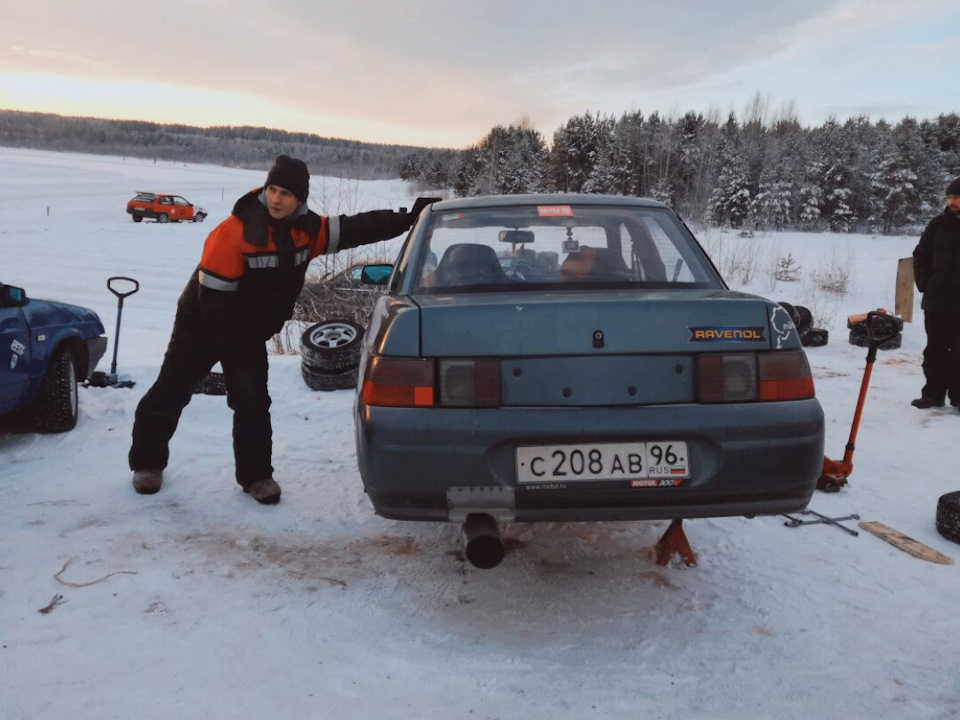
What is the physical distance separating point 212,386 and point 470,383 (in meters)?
3.93

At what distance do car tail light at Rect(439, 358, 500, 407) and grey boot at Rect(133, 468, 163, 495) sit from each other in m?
2.24

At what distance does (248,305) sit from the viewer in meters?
3.61

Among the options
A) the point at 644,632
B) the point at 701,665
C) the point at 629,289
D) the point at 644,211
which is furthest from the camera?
the point at 644,211

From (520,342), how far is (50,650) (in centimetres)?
180

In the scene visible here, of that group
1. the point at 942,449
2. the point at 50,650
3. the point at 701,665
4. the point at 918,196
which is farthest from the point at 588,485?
the point at 918,196

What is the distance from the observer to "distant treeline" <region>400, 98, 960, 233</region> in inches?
1458

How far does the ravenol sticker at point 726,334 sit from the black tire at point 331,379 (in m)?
4.14

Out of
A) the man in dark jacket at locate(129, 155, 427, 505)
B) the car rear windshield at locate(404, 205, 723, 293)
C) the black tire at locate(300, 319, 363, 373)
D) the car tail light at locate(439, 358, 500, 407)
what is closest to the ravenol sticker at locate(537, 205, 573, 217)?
the car rear windshield at locate(404, 205, 723, 293)

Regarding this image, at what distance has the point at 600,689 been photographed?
224cm

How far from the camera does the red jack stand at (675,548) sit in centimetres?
314

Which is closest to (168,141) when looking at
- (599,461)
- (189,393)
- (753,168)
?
(753,168)

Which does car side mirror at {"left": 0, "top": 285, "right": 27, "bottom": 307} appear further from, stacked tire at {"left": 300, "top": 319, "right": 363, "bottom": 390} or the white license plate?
the white license plate

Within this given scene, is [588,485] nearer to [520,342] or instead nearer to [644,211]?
[520,342]

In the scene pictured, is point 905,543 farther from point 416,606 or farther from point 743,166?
point 743,166
